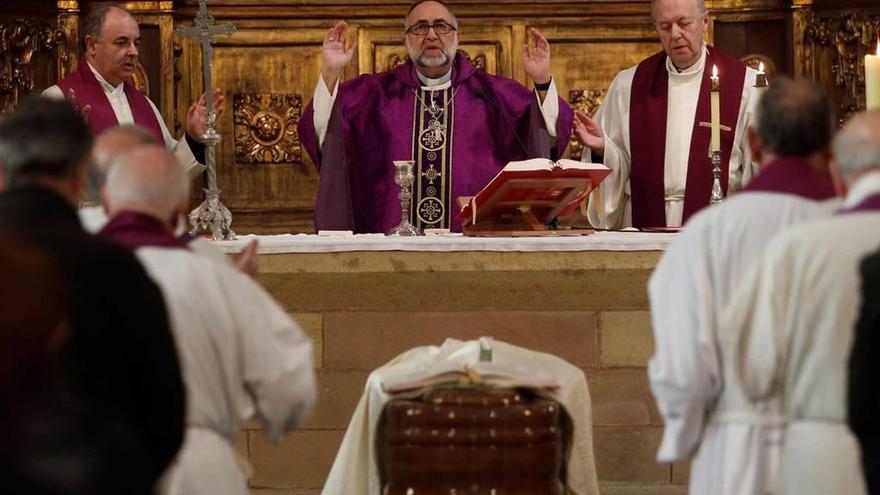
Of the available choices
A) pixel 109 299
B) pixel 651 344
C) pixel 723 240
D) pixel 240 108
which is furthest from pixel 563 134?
pixel 109 299

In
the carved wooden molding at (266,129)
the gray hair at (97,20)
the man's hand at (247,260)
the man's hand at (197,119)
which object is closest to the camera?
the man's hand at (247,260)

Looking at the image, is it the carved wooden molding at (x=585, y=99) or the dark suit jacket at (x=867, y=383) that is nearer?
the dark suit jacket at (x=867, y=383)

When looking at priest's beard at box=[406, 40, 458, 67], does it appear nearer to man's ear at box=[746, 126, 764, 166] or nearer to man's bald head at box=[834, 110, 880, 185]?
man's ear at box=[746, 126, 764, 166]

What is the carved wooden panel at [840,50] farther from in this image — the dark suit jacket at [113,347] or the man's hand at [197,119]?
the dark suit jacket at [113,347]

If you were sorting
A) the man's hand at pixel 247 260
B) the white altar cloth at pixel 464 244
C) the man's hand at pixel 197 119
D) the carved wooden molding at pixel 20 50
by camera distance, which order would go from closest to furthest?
the man's hand at pixel 247 260 < the white altar cloth at pixel 464 244 < the man's hand at pixel 197 119 < the carved wooden molding at pixel 20 50

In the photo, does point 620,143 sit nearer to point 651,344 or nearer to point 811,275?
point 651,344

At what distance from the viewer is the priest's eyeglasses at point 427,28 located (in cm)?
852

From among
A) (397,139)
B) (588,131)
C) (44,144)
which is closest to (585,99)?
(397,139)

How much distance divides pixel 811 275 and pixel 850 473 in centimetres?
51

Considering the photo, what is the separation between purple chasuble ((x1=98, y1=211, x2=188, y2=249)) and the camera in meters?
4.16

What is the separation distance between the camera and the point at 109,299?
11.3 ft

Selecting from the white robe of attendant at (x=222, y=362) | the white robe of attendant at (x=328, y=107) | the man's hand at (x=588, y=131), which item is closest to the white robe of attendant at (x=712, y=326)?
the white robe of attendant at (x=222, y=362)

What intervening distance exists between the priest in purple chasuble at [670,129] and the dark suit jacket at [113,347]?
4.69 metres

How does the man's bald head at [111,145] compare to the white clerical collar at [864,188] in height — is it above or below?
above
